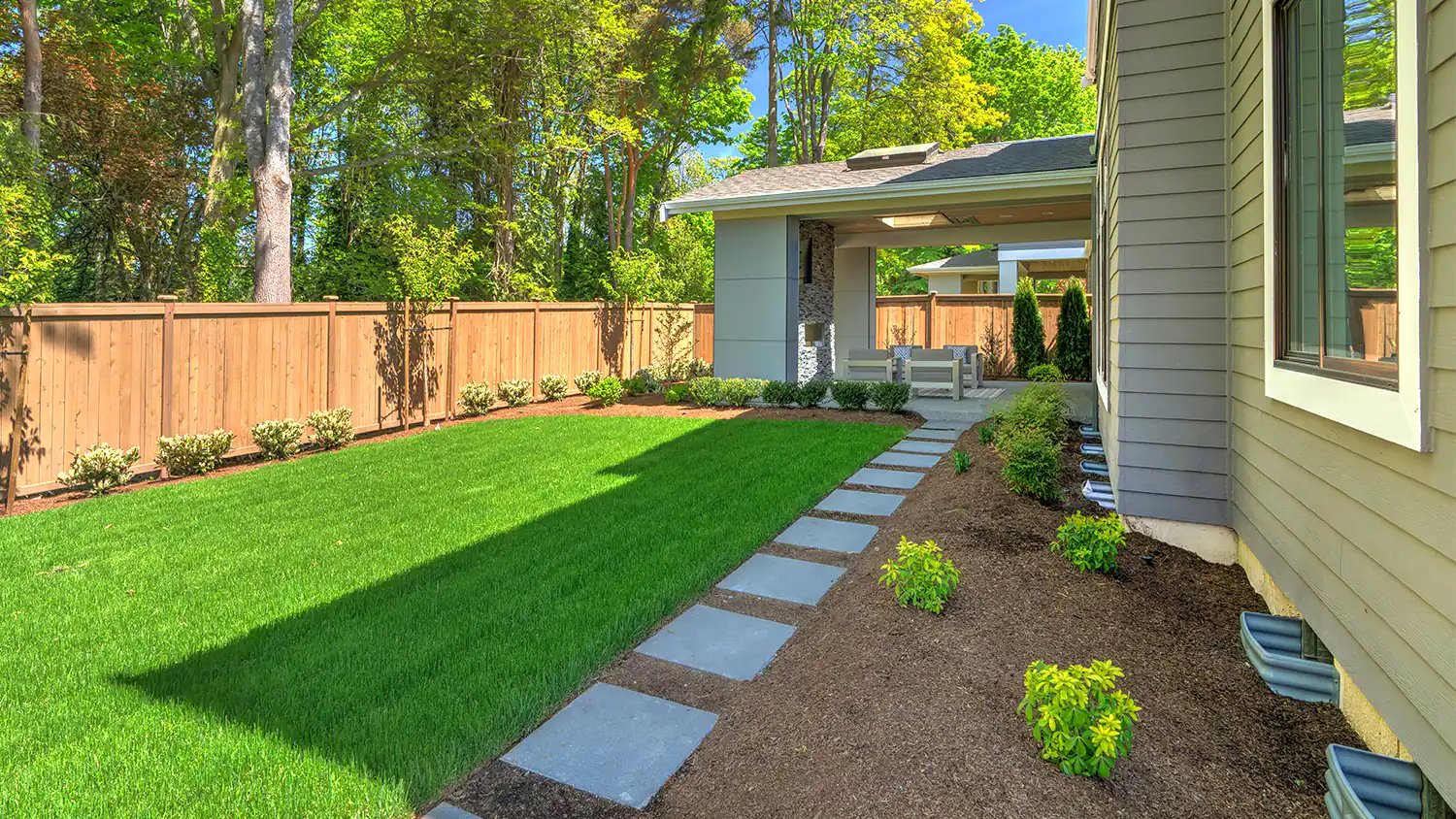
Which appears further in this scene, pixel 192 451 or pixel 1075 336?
pixel 1075 336

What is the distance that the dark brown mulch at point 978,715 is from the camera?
1.88 meters

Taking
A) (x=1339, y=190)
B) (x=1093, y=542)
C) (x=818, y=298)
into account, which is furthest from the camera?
(x=818, y=298)

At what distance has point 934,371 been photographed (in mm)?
10172

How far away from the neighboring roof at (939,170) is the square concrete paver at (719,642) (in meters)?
7.82

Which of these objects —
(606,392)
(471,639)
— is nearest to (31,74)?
(606,392)

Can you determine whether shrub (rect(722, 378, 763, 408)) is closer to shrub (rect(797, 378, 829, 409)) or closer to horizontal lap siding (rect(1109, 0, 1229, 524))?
shrub (rect(797, 378, 829, 409))

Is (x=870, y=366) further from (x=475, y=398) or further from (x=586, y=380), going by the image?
(x=475, y=398)

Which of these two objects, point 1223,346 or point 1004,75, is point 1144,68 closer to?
point 1223,346

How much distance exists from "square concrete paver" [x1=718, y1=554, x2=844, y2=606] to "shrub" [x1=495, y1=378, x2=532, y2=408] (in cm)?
781

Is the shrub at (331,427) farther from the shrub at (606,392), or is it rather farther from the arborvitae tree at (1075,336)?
the arborvitae tree at (1075,336)

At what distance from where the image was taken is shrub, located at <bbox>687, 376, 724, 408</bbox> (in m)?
10.2

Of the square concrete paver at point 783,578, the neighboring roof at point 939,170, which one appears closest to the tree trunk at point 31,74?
the neighboring roof at point 939,170

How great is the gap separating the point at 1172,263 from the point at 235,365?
27.1 feet

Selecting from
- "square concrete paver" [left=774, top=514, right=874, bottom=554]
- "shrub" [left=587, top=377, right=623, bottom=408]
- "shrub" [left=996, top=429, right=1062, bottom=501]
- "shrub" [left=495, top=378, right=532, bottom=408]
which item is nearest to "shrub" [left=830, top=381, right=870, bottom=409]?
"shrub" [left=587, top=377, right=623, bottom=408]
